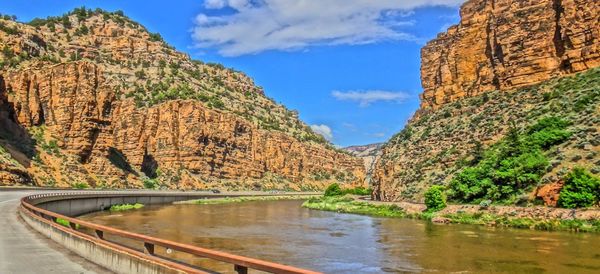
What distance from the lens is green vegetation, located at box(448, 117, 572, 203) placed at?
44969 millimetres

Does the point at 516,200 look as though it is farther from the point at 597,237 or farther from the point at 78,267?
the point at 78,267

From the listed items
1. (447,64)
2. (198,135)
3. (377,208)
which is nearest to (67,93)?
(198,135)

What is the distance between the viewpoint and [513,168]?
4700 centimetres

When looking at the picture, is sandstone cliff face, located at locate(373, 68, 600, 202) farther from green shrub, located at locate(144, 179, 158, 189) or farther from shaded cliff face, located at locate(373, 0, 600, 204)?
green shrub, located at locate(144, 179, 158, 189)

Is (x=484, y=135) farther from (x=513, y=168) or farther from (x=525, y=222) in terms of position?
(x=525, y=222)

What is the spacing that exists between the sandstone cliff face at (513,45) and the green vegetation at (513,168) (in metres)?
15.6

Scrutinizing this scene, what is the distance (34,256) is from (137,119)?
102254mm

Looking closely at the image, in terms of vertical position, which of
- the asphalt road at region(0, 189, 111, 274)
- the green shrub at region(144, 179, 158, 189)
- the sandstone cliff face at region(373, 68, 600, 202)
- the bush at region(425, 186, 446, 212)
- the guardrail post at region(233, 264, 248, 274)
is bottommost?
the asphalt road at region(0, 189, 111, 274)

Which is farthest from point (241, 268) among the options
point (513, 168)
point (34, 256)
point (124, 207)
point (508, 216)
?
point (124, 207)

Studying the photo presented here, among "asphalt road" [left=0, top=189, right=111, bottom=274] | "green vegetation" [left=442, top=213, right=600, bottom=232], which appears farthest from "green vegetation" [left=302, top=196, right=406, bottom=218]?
"asphalt road" [left=0, top=189, right=111, bottom=274]

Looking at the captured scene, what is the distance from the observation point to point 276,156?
485ft

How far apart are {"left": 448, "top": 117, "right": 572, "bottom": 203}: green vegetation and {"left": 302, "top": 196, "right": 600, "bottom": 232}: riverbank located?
284cm

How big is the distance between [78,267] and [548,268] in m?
17.7

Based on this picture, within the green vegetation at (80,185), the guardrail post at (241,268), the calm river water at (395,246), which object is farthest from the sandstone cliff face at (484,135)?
the green vegetation at (80,185)
